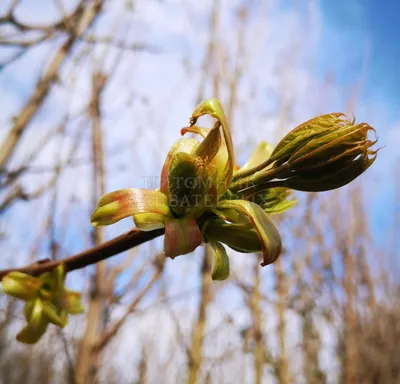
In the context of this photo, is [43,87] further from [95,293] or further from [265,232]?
[265,232]

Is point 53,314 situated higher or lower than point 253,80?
lower

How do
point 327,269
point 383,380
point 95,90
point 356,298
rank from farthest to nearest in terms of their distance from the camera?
1. point 383,380
2. point 356,298
3. point 327,269
4. point 95,90

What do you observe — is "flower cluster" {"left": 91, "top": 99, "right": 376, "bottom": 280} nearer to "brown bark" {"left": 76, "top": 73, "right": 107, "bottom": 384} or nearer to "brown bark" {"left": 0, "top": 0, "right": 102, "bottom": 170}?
"brown bark" {"left": 0, "top": 0, "right": 102, "bottom": 170}

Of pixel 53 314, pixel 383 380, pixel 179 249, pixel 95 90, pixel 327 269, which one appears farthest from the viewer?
pixel 383 380

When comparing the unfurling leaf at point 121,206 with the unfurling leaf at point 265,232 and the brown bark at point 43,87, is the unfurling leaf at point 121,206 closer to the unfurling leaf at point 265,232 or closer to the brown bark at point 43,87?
the unfurling leaf at point 265,232

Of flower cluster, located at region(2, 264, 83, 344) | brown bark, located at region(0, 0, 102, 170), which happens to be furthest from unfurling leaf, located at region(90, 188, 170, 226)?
brown bark, located at region(0, 0, 102, 170)

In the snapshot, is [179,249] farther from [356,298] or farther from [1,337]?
[1,337]

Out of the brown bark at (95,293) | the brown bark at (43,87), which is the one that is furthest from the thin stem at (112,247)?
the brown bark at (95,293)

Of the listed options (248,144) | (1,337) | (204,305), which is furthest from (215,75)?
(1,337)
